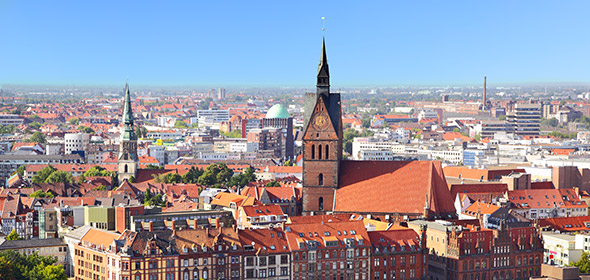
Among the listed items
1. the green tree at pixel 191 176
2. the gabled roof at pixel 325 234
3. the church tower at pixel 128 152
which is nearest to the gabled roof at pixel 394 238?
the gabled roof at pixel 325 234

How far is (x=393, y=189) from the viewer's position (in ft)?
327

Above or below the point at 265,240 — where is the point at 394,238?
below

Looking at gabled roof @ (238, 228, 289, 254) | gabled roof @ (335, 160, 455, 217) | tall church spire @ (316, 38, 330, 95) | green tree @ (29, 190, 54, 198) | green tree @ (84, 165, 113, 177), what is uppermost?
tall church spire @ (316, 38, 330, 95)

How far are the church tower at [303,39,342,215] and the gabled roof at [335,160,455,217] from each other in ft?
4.10

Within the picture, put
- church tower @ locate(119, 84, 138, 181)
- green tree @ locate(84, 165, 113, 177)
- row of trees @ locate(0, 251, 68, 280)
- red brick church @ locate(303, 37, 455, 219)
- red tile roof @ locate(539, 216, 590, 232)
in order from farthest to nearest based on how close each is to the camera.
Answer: green tree @ locate(84, 165, 113, 177)
church tower @ locate(119, 84, 138, 181)
red tile roof @ locate(539, 216, 590, 232)
red brick church @ locate(303, 37, 455, 219)
row of trees @ locate(0, 251, 68, 280)

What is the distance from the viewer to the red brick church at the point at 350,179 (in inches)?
3885

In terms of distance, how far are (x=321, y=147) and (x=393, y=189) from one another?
741cm

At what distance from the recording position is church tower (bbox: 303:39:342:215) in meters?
100

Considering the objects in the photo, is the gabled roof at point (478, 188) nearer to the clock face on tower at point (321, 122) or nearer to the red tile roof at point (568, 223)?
the red tile roof at point (568, 223)

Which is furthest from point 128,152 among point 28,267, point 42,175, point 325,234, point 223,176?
point 325,234

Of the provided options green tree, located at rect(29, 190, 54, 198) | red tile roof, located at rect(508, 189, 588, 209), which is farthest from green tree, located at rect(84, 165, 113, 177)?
red tile roof, located at rect(508, 189, 588, 209)

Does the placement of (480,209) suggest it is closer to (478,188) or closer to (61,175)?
(478,188)

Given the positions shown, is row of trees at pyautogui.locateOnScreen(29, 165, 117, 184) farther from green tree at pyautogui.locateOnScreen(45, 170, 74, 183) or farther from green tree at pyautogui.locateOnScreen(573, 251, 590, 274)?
green tree at pyautogui.locateOnScreen(573, 251, 590, 274)

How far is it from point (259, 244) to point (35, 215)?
3352 cm
